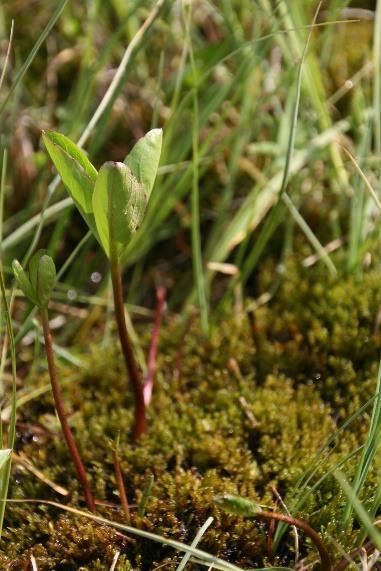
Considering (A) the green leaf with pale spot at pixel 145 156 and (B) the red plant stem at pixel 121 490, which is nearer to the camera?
(A) the green leaf with pale spot at pixel 145 156

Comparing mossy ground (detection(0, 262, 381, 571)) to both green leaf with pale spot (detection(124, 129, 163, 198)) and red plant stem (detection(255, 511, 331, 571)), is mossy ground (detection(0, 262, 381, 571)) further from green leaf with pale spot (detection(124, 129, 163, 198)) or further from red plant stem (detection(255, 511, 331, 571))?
green leaf with pale spot (detection(124, 129, 163, 198))

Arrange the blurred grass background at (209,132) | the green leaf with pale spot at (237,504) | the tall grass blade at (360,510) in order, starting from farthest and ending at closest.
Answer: the blurred grass background at (209,132) → the green leaf with pale spot at (237,504) → the tall grass blade at (360,510)

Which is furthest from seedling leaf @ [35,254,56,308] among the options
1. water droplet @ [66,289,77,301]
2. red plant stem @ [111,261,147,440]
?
water droplet @ [66,289,77,301]

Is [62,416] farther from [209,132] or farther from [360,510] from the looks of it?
[209,132]

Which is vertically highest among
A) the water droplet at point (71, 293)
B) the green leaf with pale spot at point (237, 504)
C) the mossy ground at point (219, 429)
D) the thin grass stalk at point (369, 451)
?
the water droplet at point (71, 293)

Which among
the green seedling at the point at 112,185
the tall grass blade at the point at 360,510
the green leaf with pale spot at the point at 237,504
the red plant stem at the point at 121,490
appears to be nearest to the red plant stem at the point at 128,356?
the green seedling at the point at 112,185

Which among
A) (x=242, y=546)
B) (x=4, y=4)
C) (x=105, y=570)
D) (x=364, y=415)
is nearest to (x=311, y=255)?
(x=364, y=415)

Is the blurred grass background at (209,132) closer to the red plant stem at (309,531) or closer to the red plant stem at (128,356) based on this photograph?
the red plant stem at (128,356)
